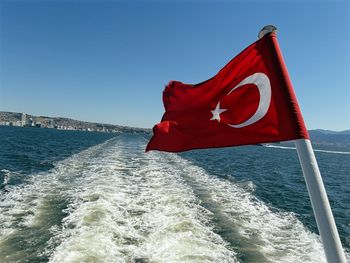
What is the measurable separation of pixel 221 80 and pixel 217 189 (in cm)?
1888

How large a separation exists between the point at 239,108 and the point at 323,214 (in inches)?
69.0

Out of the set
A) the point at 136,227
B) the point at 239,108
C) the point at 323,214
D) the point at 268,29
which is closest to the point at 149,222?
the point at 136,227

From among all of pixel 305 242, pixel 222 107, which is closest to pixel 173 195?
pixel 305 242

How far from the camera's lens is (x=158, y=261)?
9.78 meters

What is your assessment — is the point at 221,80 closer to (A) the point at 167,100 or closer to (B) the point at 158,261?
(A) the point at 167,100

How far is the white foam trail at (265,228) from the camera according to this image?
11508mm

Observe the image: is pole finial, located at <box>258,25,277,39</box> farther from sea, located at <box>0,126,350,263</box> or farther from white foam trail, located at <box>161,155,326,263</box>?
white foam trail, located at <box>161,155,326,263</box>

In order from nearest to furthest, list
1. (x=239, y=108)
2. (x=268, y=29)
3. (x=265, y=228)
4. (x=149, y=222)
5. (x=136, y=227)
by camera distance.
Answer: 1. (x=268, y=29)
2. (x=239, y=108)
3. (x=136, y=227)
4. (x=149, y=222)
5. (x=265, y=228)

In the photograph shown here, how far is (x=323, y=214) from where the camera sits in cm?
317

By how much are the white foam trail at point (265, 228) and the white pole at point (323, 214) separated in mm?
8305

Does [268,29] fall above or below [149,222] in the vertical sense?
above

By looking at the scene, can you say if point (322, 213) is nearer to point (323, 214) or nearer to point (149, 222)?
point (323, 214)

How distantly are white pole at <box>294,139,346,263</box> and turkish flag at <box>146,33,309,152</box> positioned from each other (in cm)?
35

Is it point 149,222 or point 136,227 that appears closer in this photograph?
point 136,227
